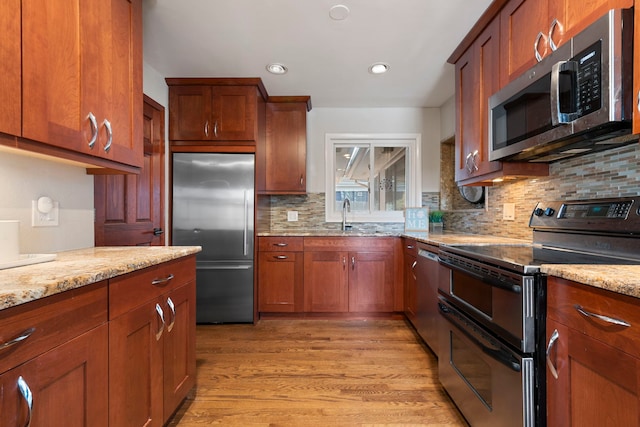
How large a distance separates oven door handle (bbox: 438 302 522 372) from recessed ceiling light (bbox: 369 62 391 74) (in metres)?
1.95

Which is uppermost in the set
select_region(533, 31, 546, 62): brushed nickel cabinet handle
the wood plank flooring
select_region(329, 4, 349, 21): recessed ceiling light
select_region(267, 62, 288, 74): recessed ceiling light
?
select_region(267, 62, 288, 74): recessed ceiling light

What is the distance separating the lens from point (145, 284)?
1.18m

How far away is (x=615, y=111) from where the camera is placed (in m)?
1.02

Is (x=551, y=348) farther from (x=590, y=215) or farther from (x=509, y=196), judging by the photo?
(x=509, y=196)

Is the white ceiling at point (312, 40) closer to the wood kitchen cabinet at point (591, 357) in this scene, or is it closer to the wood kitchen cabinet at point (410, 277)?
the wood kitchen cabinet at point (410, 277)

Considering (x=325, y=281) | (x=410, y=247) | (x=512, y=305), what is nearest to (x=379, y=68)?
(x=410, y=247)

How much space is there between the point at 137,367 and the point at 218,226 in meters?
1.76

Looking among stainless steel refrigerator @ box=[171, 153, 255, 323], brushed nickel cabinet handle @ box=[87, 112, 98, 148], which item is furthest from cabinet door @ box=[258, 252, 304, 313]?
brushed nickel cabinet handle @ box=[87, 112, 98, 148]

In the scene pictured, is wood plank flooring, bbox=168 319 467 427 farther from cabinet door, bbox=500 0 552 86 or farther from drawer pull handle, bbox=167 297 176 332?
cabinet door, bbox=500 0 552 86

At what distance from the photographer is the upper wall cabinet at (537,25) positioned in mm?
1171

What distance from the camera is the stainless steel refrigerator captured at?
2791 mm

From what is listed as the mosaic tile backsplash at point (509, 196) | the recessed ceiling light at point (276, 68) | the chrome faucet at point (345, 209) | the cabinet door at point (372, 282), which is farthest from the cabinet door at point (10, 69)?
the chrome faucet at point (345, 209)

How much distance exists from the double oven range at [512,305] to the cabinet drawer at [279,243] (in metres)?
1.52

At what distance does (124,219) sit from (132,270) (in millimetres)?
1349
